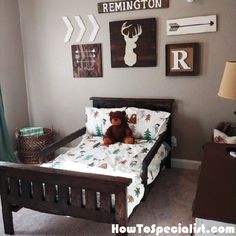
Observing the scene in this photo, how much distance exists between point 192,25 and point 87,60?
1291 mm

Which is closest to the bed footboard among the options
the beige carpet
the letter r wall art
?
the beige carpet

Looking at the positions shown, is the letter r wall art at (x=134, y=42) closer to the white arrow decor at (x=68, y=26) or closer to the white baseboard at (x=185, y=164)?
the white arrow decor at (x=68, y=26)

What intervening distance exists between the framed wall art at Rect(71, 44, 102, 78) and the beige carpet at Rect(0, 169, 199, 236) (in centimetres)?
159

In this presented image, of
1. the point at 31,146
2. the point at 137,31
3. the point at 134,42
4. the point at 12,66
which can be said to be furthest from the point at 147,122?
the point at 12,66

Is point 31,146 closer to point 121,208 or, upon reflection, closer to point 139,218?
point 139,218

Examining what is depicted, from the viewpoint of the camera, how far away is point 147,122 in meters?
3.05

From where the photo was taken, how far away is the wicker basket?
355 cm

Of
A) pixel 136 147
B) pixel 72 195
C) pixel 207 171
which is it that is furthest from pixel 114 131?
pixel 207 171

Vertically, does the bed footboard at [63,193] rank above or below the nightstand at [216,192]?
below

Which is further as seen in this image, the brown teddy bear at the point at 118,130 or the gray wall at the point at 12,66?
the gray wall at the point at 12,66

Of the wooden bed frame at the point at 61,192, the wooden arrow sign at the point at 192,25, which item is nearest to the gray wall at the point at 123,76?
the wooden arrow sign at the point at 192,25

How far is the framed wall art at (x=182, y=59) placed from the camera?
2990 mm

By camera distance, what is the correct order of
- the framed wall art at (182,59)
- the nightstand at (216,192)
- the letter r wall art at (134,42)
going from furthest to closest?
1. the letter r wall art at (134,42)
2. the framed wall art at (182,59)
3. the nightstand at (216,192)

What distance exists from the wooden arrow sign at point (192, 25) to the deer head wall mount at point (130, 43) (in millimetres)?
353
